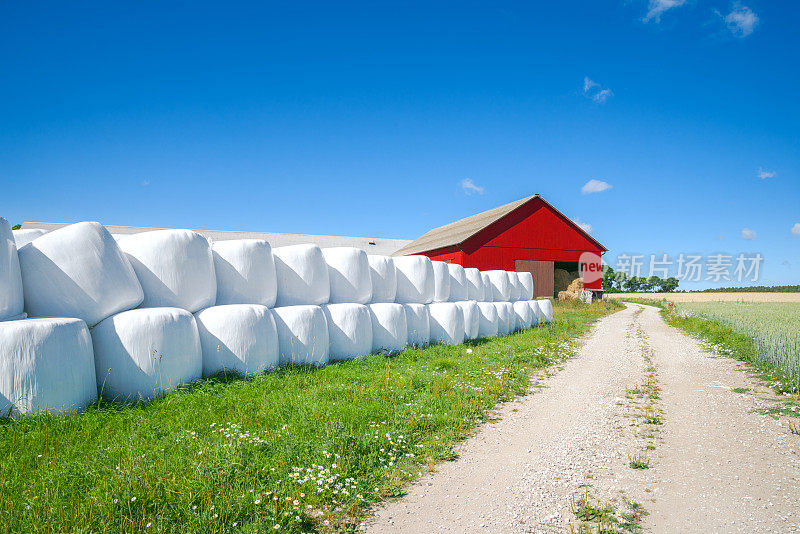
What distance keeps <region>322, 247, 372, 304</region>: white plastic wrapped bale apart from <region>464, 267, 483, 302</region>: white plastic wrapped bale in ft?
14.1

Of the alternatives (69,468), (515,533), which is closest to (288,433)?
(69,468)

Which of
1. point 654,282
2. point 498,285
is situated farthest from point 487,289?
point 654,282

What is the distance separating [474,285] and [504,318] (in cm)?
153

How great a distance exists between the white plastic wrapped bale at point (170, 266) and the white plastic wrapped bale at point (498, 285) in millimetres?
8903

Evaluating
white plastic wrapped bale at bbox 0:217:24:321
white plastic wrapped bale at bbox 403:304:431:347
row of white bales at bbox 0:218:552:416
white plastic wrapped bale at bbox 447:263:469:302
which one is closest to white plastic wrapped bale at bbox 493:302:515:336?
white plastic wrapped bale at bbox 447:263:469:302

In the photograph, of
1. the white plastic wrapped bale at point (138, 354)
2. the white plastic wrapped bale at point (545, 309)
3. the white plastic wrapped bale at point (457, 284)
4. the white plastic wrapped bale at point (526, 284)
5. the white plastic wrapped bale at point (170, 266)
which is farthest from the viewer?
the white plastic wrapped bale at point (545, 309)

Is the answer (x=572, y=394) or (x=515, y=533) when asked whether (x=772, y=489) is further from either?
(x=572, y=394)

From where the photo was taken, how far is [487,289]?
1195 centimetres

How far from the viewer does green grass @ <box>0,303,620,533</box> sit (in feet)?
8.06

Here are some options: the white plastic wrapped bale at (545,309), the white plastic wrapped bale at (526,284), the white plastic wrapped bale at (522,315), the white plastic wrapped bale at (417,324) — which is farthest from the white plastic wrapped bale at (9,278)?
the white plastic wrapped bale at (545,309)

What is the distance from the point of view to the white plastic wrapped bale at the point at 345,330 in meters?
6.66

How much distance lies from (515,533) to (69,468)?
3.11 metres

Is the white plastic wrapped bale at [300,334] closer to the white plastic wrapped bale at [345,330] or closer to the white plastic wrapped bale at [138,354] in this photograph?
the white plastic wrapped bale at [345,330]

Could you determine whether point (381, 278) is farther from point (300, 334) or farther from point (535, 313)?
point (535, 313)
